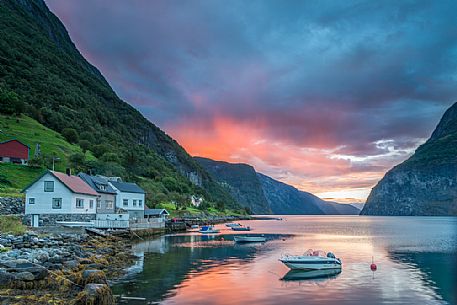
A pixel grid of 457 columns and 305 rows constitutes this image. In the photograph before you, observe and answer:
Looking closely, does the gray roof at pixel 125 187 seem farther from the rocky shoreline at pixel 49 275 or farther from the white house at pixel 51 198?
the rocky shoreline at pixel 49 275

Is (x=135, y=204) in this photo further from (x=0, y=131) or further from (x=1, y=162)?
(x=0, y=131)

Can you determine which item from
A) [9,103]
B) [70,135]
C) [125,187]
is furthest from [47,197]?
[70,135]

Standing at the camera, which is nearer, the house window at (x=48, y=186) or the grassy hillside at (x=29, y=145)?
the house window at (x=48, y=186)

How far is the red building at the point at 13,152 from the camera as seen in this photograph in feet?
307

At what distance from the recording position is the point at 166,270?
42875 mm

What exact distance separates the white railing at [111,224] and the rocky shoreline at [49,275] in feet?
96.5

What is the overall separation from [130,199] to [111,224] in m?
25.2

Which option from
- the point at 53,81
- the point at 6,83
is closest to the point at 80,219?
the point at 6,83

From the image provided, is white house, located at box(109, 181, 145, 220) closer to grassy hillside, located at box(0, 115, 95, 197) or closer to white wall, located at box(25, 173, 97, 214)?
grassy hillside, located at box(0, 115, 95, 197)

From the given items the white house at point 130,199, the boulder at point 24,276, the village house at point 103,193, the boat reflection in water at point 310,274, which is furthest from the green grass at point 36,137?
the boulder at point 24,276

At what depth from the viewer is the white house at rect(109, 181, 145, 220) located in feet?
307

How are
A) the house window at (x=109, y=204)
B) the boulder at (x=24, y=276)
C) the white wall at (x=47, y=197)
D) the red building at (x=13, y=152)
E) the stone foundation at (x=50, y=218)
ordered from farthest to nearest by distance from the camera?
the red building at (x=13, y=152) < the house window at (x=109, y=204) < the white wall at (x=47, y=197) < the stone foundation at (x=50, y=218) < the boulder at (x=24, y=276)

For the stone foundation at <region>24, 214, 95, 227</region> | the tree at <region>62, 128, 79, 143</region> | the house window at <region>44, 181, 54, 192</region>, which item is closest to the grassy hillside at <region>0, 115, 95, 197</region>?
the tree at <region>62, 128, 79, 143</region>

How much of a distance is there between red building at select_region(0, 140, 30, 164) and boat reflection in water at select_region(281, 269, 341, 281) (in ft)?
252
